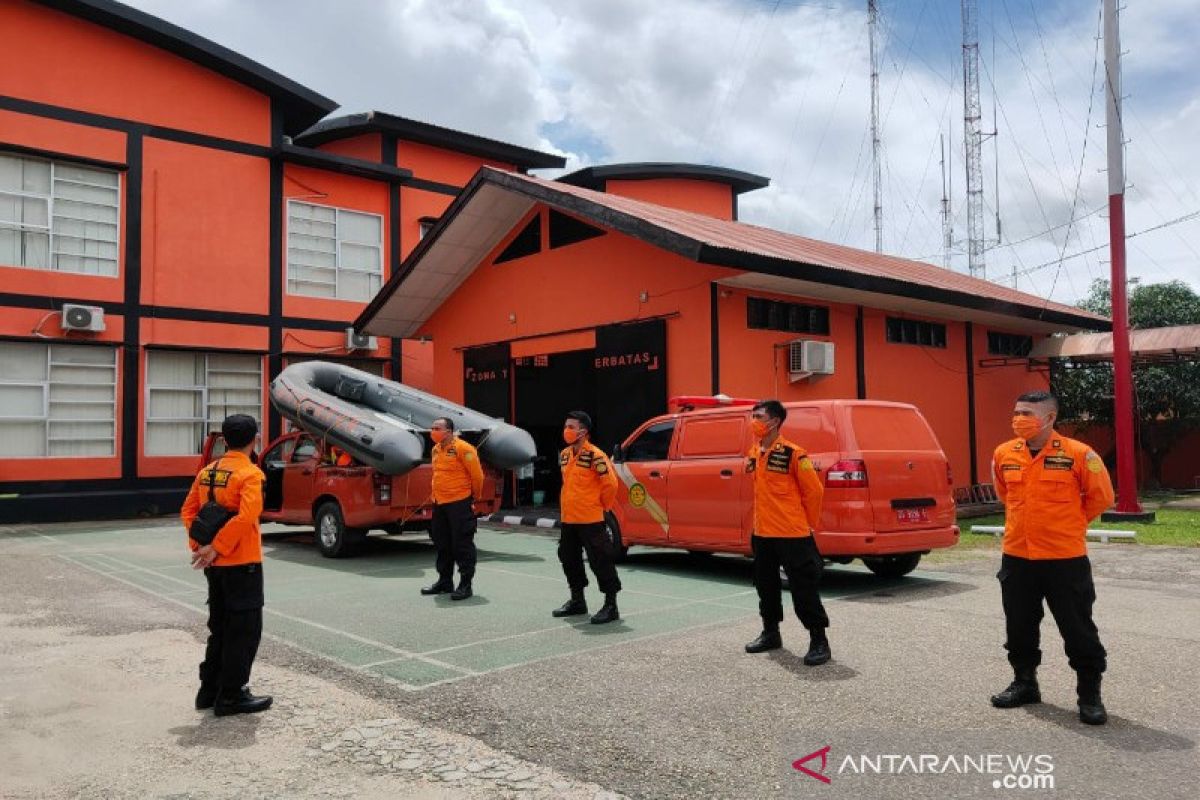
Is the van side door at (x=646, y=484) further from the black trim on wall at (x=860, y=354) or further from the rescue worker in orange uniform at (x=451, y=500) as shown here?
the black trim on wall at (x=860, y=354)

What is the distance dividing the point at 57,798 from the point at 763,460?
14.7 ft

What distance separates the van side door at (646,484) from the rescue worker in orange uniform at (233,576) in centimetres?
564

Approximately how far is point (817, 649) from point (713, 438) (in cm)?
406

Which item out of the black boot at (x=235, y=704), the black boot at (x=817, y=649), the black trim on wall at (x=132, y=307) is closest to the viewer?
the black boot at (x=235, y=704)

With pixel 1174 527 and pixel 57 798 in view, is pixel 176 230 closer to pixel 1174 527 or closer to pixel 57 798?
pixel 57 798

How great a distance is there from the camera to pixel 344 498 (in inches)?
452

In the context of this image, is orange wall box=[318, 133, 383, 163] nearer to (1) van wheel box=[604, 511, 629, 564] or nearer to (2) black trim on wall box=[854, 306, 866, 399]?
(2) black trim on wall box=[854, 306, 866, 399]

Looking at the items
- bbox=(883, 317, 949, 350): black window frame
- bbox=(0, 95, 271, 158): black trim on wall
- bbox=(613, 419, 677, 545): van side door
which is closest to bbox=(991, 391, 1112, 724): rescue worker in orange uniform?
bbox=(613, 419, 677, 545): van side door

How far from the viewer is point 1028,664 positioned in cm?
502

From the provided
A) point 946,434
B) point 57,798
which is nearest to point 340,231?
point 946,434

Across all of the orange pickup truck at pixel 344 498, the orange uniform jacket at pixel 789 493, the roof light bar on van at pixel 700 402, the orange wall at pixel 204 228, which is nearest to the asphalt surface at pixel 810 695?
the orange uniform jacket at pixel 789 493

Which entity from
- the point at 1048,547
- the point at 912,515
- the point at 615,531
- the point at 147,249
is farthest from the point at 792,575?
the point at 147,249

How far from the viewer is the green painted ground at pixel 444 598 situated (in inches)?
257

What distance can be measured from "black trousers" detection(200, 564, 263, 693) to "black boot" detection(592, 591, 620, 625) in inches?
116
